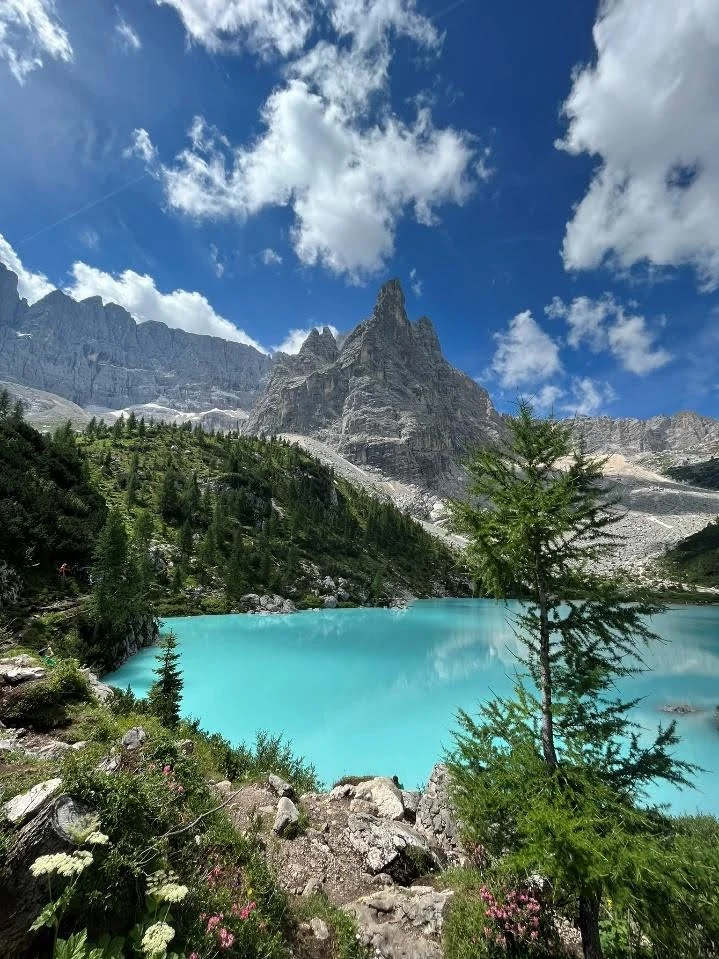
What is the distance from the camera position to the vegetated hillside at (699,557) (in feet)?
474

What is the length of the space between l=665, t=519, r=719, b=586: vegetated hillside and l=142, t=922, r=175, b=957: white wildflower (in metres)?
160

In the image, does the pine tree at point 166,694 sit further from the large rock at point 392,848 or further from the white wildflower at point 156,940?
the white wildflower at point 156,940

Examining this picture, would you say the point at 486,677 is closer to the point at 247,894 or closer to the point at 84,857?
the point at 247,894

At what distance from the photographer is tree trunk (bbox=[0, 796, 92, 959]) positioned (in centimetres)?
371

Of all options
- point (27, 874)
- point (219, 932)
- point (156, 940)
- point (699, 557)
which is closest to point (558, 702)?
point (219, 932)

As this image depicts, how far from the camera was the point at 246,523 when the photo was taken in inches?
3543

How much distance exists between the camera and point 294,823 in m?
8.73

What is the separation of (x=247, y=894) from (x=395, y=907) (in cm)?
276

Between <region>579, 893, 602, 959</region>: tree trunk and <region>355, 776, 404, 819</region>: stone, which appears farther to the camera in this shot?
<region>355, 776, 404, 819</region>: stone

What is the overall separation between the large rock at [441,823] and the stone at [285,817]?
313 cm

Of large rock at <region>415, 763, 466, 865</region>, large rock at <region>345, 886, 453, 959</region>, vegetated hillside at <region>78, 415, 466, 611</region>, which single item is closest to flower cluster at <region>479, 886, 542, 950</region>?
large rock at <region>345, 886, 453, 959</region>

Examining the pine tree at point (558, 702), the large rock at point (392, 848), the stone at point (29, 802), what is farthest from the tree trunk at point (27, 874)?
the large rock at point (392, 848)

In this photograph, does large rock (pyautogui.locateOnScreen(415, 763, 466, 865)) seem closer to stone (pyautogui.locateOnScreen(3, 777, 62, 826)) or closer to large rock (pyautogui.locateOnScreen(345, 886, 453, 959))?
large rock (pyautogui.locateOnScreen(345, 886, 453, 959))

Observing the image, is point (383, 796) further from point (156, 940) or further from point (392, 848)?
point (156, 940)
